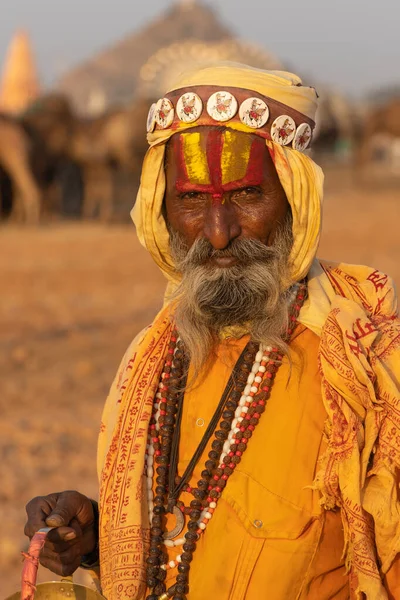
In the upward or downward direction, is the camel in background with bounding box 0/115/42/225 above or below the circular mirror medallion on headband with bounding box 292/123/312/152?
below

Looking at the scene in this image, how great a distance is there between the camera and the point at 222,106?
93.3 inches

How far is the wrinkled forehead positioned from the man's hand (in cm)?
87

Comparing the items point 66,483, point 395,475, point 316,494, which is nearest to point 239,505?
point 316,494

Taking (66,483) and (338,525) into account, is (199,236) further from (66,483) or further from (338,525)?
(66,483)

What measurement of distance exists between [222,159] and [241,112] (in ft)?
0.42

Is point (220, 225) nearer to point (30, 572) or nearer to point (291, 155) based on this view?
point (291, 155)

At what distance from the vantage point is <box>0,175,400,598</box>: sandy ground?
5.87 meters

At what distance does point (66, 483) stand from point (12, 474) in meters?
0.39

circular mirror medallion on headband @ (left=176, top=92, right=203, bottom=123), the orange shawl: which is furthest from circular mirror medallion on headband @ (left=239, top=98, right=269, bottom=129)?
the orange shawl

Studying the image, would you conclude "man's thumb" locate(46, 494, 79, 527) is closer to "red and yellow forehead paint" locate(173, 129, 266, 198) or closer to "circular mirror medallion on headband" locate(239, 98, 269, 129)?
"red and yellow forehead paint" locate(173, 129, 266, 198)

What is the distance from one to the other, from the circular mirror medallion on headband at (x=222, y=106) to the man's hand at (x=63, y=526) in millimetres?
1041

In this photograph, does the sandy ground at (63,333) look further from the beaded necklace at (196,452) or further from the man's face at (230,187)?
the man's face at (230,187)

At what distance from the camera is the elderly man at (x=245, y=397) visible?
2.19 metres

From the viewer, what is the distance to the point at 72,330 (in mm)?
9500
